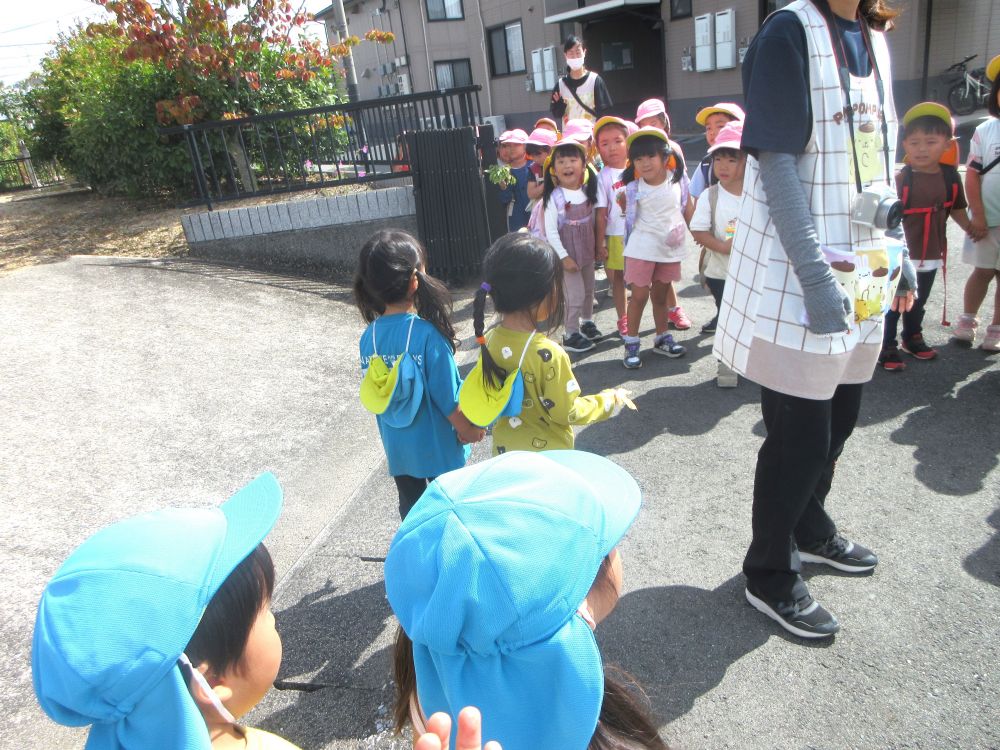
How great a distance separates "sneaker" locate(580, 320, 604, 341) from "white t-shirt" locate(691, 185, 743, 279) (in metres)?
1.08

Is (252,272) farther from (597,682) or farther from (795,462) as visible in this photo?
(597,682)

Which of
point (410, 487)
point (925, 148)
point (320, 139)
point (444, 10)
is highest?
point (444, 10)

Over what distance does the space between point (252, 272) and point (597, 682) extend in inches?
251

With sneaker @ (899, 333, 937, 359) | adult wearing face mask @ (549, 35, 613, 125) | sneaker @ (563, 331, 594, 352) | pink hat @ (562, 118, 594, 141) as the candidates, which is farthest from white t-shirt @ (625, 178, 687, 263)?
adult wearing face mask @ (549, 35, 613, 125)

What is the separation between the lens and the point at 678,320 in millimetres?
5375

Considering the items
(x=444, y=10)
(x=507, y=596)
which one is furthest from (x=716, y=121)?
(x=444, y=10)

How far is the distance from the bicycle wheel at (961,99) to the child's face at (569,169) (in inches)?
462

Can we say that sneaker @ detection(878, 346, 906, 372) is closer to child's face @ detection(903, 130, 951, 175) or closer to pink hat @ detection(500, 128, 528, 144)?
child's face @ detection(903, 130, 951, 175)

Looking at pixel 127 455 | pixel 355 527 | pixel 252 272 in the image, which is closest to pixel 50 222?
pixel 252 272

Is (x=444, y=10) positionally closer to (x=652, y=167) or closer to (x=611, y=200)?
(x=611, y=200)

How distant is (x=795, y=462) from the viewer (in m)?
2.20

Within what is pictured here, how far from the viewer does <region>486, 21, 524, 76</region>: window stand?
23.8 m

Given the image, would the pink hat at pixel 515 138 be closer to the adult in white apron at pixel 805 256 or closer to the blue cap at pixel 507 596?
the adult in white apron at pixel 805 256

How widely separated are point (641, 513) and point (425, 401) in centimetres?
118
